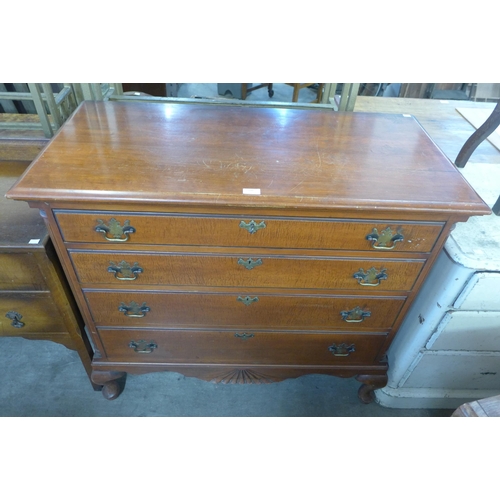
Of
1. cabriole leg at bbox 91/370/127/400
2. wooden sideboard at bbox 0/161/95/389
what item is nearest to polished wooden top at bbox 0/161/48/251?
wooden sideboard at bbox 0/161/95/389

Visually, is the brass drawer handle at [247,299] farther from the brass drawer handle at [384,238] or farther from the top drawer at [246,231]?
the brass drawer handle at [384,238]

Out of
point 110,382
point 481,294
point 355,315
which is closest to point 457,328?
point 481,294

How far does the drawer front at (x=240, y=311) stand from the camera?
3.99 feet

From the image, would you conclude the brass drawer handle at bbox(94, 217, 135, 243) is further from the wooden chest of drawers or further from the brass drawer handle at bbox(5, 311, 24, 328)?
the brass drawer handle at bbox(5, 311, 24, 328)

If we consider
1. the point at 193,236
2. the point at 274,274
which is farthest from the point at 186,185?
the point at 274,274

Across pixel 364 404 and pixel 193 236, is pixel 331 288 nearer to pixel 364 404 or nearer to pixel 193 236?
pixel 193 236

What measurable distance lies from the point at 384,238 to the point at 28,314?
123 cm

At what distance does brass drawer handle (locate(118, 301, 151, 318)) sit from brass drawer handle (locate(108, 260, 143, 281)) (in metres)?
0.13

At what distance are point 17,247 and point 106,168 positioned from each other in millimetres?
410

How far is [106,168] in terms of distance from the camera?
0.99m

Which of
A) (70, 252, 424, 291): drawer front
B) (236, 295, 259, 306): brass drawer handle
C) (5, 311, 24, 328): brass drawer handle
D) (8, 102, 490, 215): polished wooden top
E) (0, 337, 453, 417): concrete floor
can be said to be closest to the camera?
(8, 102, 490, 215): polished wooden top

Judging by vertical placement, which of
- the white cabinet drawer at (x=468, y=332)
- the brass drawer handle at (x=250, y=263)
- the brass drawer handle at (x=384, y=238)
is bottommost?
the white cabinet drawer at (x=468, y=332)

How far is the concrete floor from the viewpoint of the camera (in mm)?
1587

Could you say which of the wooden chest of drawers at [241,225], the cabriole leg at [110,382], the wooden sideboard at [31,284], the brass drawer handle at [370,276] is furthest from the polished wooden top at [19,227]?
the brass drawer handle at [370,276]
